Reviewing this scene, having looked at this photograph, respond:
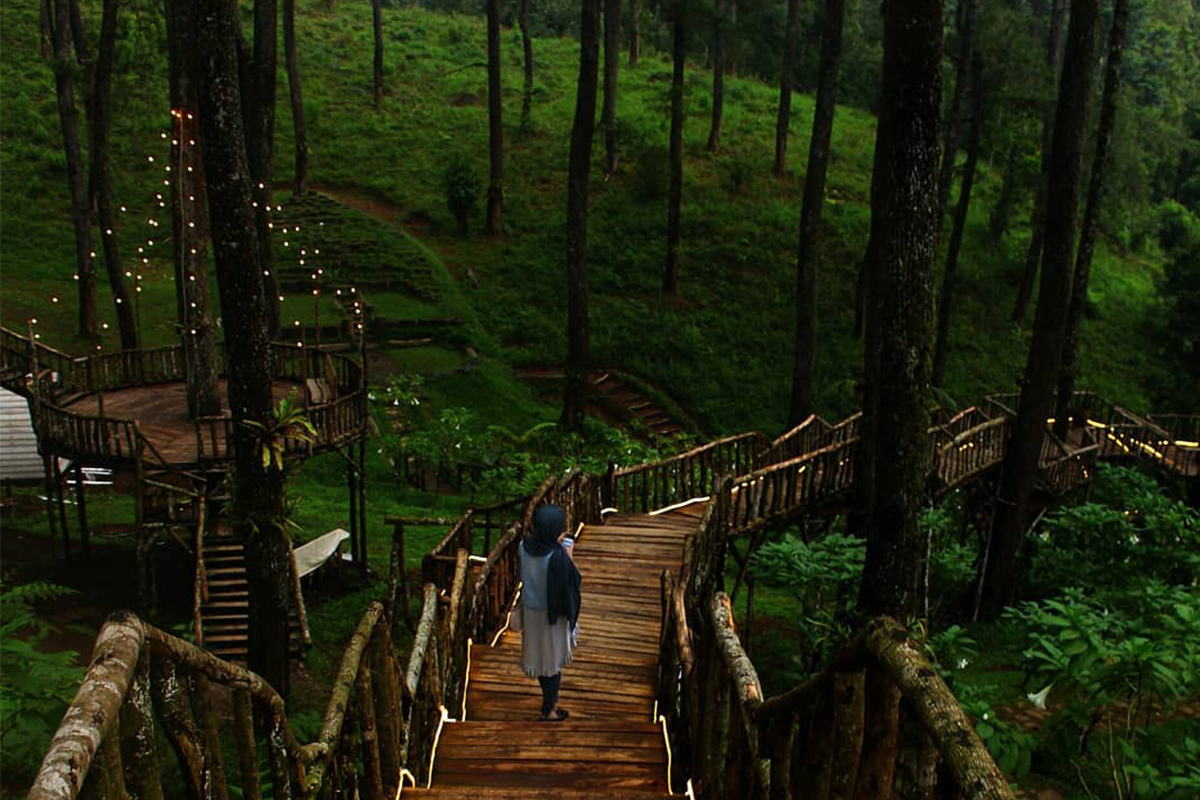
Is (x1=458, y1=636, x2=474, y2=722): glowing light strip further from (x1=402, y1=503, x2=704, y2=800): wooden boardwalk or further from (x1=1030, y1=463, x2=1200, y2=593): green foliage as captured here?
(x1=1030, y1=463, x2=1200, y2=593): green foliage

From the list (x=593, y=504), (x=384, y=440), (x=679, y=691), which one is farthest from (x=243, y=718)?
(x=384, y=440)

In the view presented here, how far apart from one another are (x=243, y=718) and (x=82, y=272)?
88.2 ft

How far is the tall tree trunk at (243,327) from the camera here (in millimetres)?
8953

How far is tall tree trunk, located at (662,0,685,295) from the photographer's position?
30234 mm

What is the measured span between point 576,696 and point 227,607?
8.17 meters

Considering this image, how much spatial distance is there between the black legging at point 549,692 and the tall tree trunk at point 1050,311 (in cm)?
1071

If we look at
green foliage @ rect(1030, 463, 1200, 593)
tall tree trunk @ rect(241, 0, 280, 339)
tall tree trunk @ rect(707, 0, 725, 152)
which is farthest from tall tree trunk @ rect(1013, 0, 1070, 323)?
tall tree trunk @ rect(241, 0, 280, 339)

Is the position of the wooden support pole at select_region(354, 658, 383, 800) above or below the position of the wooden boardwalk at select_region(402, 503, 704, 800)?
above

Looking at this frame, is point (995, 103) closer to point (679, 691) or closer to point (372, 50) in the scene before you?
point (679, 691)

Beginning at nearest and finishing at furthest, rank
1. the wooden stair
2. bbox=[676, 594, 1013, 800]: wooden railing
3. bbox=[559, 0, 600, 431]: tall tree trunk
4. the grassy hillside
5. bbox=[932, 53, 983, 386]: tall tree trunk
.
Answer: bbox=[676, 594, 1013, 800]: wooden railing → the wooden stair → bbox=[559, 0, 600, 431]: tall tree trunk → bbox=[932, 53, 983, 386]: tall tree trunk → the grassy hillside

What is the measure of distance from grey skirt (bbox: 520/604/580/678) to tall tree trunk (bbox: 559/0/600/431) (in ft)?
53.6

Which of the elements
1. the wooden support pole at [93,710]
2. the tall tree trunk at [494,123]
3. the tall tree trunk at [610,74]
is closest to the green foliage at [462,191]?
the tall tree trunk at [494,123]

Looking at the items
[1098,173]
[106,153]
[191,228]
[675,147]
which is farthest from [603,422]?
[191,228]

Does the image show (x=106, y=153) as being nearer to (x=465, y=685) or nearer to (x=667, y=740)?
(x=465, y=685)
